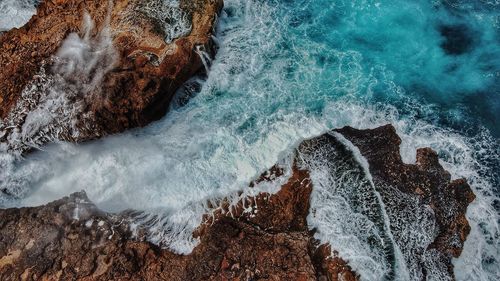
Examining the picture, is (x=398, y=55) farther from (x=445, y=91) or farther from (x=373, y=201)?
(x=373, y=201)

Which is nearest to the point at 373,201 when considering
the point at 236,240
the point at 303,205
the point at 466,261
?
the point at 303,205

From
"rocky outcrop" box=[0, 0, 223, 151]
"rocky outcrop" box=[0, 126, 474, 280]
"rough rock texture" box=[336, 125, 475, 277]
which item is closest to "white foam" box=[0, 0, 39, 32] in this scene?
"rocky outcrop" box=[0, 0, 223, 151]

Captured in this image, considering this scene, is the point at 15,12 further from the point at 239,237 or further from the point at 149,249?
the point at 239,237

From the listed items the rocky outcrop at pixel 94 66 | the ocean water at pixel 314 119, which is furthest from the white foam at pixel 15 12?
the rocky outcrop at pixel 94 66

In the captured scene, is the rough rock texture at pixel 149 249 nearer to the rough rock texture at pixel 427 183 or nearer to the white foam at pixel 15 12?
the rough rock texture at pixel 427 183

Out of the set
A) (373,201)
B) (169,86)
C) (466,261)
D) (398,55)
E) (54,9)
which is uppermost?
(54,9)

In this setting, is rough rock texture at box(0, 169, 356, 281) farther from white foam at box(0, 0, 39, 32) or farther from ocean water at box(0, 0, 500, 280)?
white foam at box(0, 0, 39, 32)
